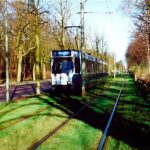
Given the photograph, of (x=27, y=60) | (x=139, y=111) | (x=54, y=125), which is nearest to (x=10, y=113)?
(x=54, y=125)

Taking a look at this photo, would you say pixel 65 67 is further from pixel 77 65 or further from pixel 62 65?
pixel 77 65

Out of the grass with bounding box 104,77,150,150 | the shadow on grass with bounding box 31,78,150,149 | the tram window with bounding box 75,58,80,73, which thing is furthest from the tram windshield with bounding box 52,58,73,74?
the grass with bounding box 104,77,150,150

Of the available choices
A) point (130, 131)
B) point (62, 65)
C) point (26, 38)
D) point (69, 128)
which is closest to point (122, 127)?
point (130, 131)

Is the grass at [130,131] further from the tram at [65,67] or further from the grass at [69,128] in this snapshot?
the tram at [65,67]

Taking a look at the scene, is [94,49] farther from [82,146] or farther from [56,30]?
[82,146]

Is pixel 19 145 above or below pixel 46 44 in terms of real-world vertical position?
below

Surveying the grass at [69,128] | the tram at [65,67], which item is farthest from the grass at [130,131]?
the tram at [65,67]

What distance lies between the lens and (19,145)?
10656mm

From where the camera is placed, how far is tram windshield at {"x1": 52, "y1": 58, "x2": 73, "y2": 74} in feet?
92.8

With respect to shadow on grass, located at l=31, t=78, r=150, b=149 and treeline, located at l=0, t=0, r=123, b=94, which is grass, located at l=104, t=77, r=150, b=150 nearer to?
shadow on grass, located at l=31, t=78, r=150, b=149

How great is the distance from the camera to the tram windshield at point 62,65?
2830 centimetres

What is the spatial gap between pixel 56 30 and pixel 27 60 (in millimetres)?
23086

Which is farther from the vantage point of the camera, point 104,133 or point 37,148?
point 104,133

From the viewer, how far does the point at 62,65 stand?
28.5 metres
